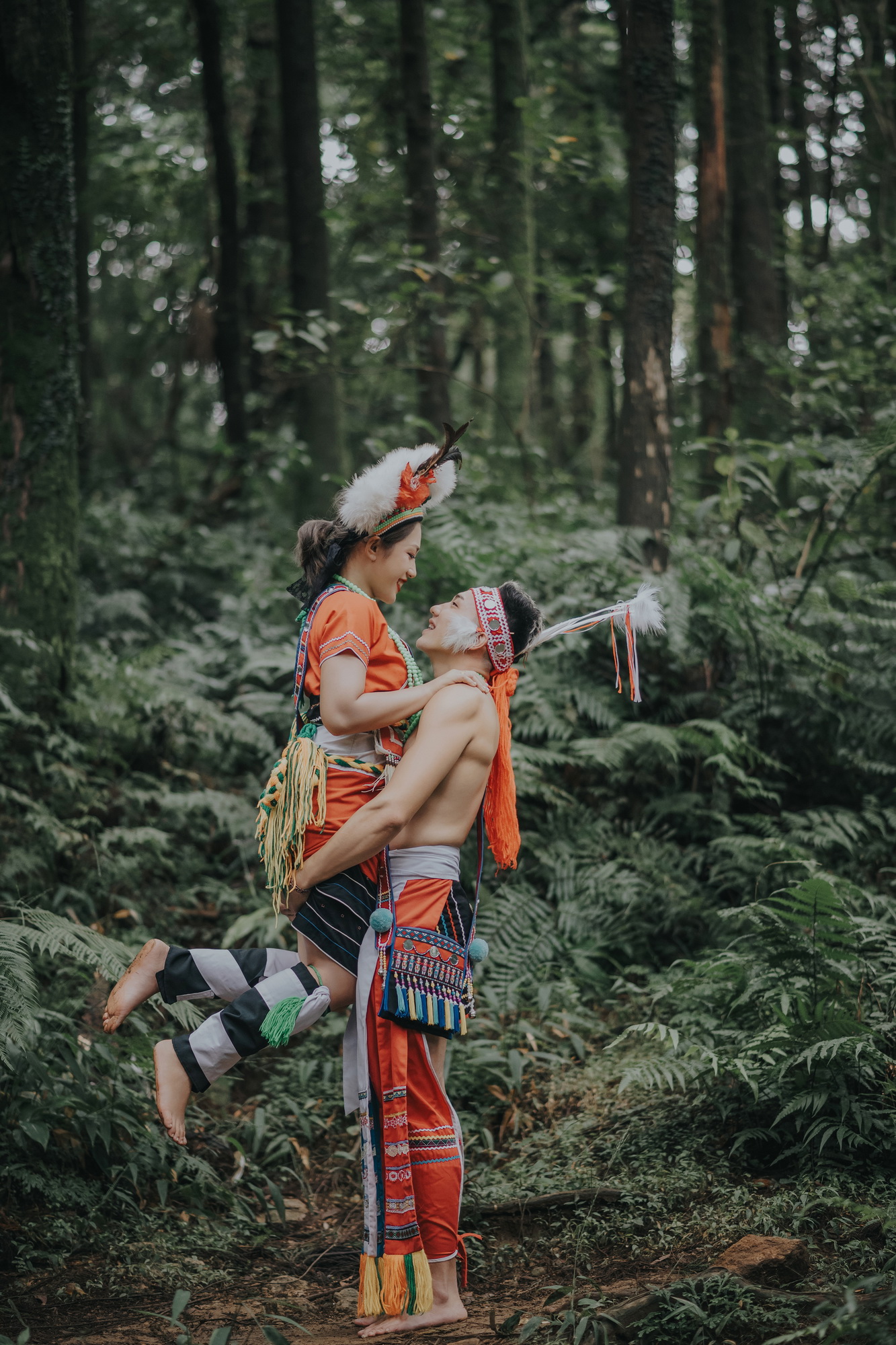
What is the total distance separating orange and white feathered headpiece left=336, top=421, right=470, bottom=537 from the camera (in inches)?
135

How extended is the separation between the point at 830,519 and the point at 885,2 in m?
9.40

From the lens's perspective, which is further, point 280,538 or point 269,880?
point 280,538

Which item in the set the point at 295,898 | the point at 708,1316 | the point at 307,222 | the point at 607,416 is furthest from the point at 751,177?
the point at 708,1316

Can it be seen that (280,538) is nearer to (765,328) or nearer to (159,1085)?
(765,328)

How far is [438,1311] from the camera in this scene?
3.11 meters

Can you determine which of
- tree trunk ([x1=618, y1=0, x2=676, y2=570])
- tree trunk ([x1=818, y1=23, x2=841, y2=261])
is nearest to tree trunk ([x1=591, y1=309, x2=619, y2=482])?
tree trunk ([x1=818, y1=23, x2=841, y2=261])

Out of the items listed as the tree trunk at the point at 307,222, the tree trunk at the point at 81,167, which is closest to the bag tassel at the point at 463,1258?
the tree trunk at the point at 307,222

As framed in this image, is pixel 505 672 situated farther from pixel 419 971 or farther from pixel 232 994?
pixel 232 994

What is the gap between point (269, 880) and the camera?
11.4 feet

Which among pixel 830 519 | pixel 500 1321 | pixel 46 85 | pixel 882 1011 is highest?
pixel 46 85

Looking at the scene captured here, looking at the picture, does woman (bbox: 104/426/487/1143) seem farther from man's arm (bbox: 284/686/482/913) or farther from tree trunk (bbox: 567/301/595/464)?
tree trunk (bbox: 567/301/595/464)

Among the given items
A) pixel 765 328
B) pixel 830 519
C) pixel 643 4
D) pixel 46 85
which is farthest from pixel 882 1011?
pixel 765 328

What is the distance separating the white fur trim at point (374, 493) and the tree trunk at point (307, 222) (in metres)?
6.55

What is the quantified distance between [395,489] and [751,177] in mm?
10119
